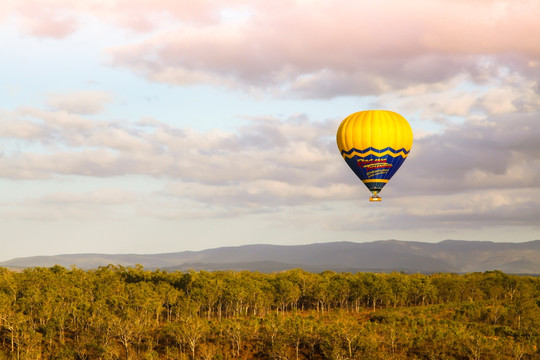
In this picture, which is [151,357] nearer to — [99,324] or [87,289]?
[99,324]

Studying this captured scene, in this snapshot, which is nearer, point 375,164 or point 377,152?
point 377,152

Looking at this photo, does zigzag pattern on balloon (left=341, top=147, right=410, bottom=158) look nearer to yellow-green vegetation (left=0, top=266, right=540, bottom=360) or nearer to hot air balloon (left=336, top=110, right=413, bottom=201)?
hot air balloon (left=336, top=110, right=413, bottom=201)

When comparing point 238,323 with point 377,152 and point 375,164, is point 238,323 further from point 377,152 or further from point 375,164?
point 377,152

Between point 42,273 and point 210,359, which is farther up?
point 42,273

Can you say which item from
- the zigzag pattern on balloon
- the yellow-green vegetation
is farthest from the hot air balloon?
the yellow-green vegetation

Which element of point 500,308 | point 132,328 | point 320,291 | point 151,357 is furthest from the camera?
point 320,291

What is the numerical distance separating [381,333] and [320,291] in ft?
134

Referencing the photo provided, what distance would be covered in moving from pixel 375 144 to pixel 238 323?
37906 mm

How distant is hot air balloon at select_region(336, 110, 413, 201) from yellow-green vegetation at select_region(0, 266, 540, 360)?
25.1 metres

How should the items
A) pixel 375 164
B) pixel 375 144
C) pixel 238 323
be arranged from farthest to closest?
pixel 238 323
pixel 375 164
pixel 375 144

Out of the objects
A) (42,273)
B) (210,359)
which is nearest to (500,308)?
(210,359)

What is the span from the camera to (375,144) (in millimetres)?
99875

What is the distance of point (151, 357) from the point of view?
9781cm

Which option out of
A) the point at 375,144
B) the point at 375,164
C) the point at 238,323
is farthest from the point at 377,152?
the point at 238,323
